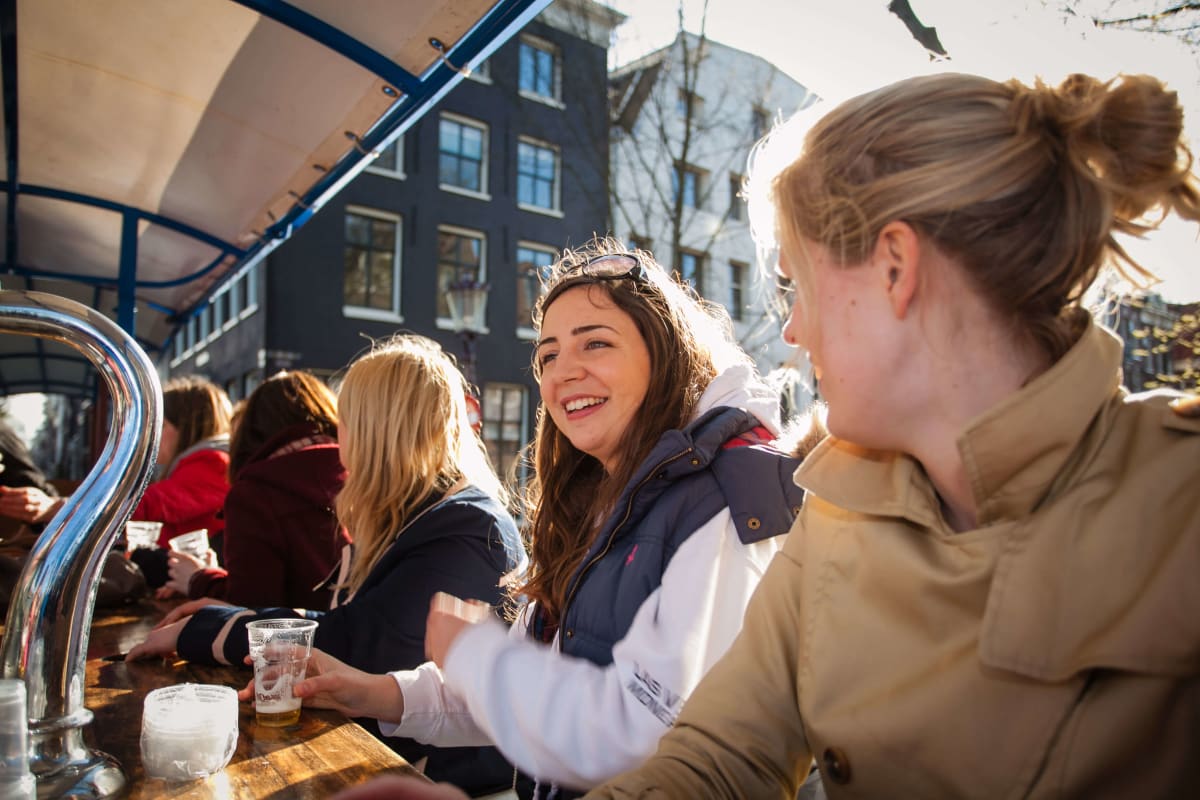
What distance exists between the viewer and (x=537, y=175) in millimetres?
18266

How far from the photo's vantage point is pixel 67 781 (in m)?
1.13

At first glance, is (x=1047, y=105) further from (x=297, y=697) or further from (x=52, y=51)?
(x=52, y=51)

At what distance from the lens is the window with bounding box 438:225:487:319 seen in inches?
664

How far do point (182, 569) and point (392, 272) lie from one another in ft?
45.6

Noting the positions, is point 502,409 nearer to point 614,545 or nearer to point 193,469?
point 193,469

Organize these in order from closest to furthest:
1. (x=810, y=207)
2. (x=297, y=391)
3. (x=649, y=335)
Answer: (x=810, y=207)
(x=649, y=335)
(x=297, y=391)

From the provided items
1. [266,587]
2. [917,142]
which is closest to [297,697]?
[266,587]

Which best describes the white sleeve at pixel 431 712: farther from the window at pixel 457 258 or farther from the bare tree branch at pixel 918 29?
the window at pixel 457 258

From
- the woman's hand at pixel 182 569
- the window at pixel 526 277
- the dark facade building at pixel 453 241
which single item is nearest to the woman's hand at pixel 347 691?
the woman's hand at pixel 182 569

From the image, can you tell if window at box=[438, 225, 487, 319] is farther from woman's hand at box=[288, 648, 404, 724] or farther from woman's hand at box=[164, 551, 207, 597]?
woman's hand at box=[288, 648, 404, 724]

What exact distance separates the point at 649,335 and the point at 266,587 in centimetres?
162

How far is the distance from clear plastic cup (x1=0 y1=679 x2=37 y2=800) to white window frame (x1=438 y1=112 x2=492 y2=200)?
16.8m

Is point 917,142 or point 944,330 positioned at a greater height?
point 917,142

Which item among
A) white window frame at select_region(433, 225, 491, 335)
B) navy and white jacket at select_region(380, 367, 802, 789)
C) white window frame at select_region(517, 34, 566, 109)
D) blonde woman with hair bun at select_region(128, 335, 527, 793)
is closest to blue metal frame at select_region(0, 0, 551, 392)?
blonde woman with hair bun at select_region(128, 335, 527, 793)
